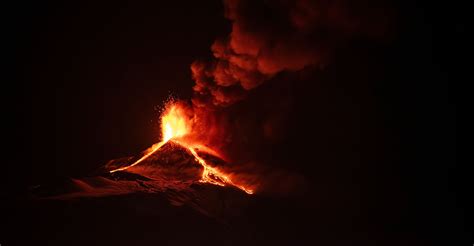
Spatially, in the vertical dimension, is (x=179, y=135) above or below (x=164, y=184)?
above

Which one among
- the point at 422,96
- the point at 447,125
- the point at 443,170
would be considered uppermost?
the point at 422,96

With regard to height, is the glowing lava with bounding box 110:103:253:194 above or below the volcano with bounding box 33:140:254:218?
above

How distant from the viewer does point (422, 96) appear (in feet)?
83.8

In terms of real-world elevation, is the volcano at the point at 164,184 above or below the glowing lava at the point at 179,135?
below

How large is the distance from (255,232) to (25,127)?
1951 centimetres

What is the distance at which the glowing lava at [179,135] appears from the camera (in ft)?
67.1

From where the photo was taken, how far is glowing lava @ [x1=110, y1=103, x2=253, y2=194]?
20467 mm

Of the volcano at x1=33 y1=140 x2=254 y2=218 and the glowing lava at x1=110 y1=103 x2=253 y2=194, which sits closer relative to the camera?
the volcano at x1=33 y1=140 x2=254 y2=218

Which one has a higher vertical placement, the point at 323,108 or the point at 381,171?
the point at 323,108

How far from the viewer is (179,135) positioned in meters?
24.3

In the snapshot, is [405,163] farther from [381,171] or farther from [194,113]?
[194,113]

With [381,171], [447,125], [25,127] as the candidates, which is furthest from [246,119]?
[25,127]

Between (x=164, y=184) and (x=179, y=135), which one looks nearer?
(x=164, y=184)

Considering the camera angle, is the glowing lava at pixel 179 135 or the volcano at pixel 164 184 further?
the glowing lava at pixel 179 135
